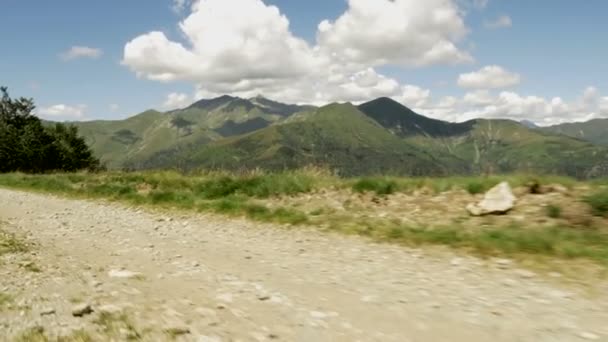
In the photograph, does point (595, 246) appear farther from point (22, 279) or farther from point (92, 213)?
point (92, 213)

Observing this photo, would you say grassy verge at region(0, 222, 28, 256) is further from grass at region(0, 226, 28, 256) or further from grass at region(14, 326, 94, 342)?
grass at region(14, 326, 94, 342)

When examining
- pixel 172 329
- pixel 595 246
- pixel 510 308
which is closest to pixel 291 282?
pixel 172 329

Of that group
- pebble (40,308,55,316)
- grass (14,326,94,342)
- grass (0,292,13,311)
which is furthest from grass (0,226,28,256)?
grass (14,326,94,342)

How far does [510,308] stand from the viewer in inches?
197

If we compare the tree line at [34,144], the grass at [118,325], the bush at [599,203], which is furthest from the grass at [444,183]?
the tree line at [34,144]

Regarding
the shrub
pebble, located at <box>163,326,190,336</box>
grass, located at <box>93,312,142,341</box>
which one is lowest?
pebble, located at <box>163,326,190,336</box>

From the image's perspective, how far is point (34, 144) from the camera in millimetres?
81438

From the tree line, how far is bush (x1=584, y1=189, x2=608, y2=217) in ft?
263

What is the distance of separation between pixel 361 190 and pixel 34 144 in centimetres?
8508

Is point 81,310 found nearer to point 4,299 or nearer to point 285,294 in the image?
point 4,299

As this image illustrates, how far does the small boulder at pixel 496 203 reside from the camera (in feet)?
32.8

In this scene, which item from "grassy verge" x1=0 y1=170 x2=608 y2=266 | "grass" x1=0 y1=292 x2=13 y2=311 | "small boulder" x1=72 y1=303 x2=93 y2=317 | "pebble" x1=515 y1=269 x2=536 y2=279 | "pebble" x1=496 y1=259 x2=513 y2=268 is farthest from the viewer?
"grassy verge" x1=0 y1=170 x2=608 y2=266

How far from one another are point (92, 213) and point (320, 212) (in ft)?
26.0

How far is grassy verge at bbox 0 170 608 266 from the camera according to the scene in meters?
7.77
